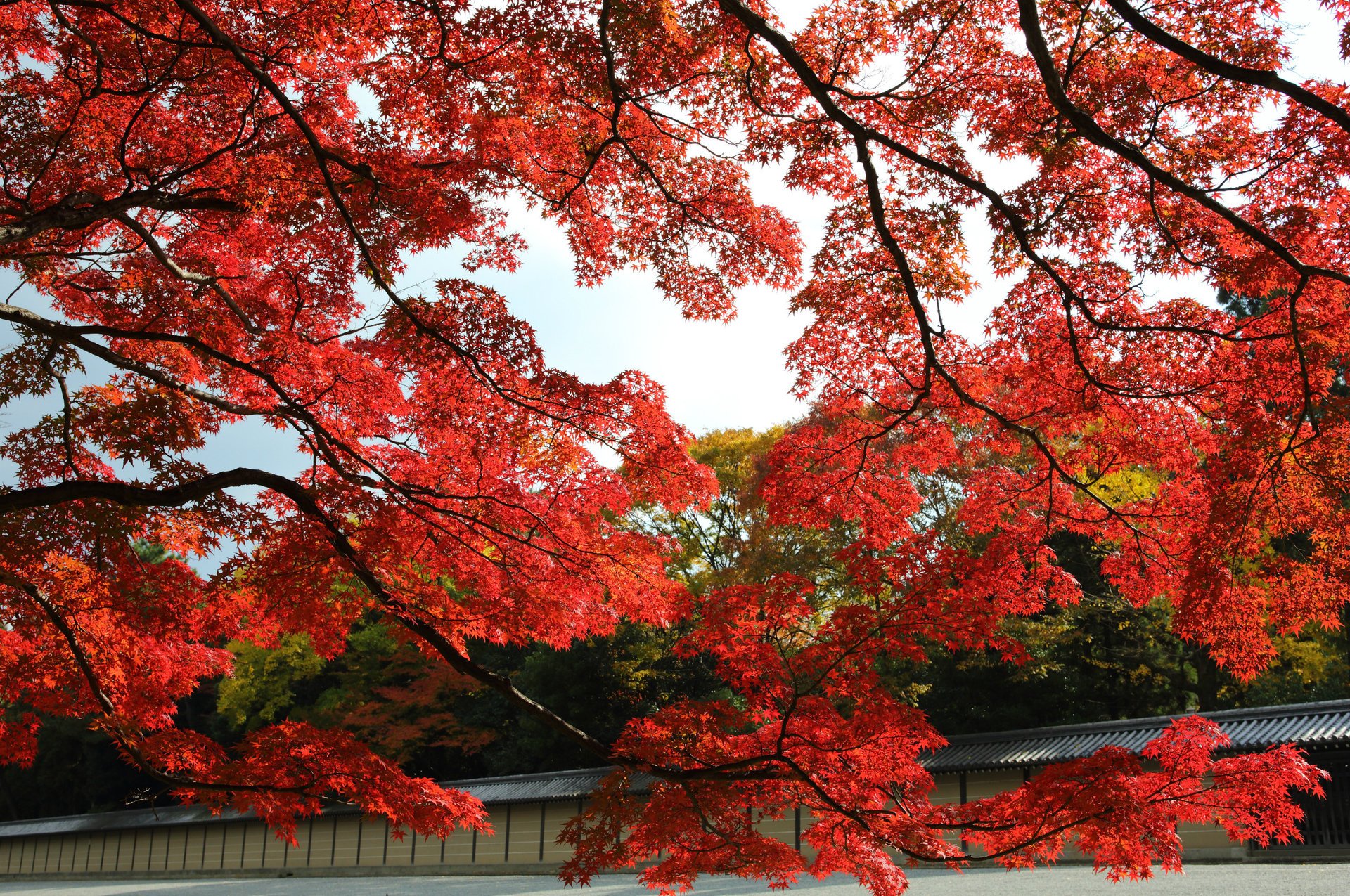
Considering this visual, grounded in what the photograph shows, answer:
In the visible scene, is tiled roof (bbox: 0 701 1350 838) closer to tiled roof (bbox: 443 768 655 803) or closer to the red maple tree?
tiled roof (bbox: 443 768 655 803)

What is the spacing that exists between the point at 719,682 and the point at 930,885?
7276mm

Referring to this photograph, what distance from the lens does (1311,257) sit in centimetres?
419

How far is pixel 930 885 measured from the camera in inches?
402

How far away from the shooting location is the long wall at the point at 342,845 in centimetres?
1321

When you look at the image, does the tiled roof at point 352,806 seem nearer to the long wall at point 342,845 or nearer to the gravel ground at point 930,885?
the long wall at point 342,845

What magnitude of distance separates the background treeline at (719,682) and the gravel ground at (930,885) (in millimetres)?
2862

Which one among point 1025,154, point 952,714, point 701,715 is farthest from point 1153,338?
point 952,714

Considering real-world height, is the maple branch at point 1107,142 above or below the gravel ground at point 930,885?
above

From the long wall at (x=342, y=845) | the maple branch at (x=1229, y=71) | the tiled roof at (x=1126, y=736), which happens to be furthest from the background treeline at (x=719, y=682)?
the maple branch at (x=1229, y=71)

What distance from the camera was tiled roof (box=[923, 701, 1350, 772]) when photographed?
34.3ft

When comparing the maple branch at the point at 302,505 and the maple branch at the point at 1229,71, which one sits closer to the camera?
the maple branch at the point at 1229,71

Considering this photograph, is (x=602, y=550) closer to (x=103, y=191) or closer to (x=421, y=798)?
(x=421, y=798)

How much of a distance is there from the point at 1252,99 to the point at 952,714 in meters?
14.6

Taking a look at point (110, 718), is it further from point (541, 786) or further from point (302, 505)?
point (541, 786)
